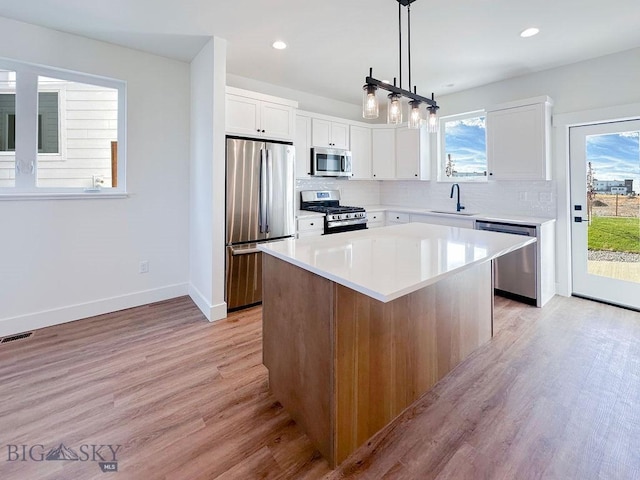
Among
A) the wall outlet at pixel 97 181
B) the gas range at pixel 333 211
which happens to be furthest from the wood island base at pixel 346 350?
the wall outlet at pixel 97 181

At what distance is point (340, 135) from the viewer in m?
4.90

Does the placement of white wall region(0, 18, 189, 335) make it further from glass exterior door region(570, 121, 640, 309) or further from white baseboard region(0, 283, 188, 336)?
glass exterior door region(570, 121, 640, 309)

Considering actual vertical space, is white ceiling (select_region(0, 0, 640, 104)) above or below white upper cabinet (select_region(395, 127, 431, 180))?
above

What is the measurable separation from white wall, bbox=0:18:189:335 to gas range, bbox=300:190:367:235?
1750 mm

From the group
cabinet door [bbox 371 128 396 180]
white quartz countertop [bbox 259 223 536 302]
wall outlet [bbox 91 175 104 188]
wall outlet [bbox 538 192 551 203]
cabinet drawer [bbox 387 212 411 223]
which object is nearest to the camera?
white quartz countertop [bbox 259 223 536 302]

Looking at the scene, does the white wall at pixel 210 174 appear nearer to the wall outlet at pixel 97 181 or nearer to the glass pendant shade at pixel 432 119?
the wall outlet at pixel 97 181

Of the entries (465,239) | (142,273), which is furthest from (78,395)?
(465,239)

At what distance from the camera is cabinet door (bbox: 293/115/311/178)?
4391 millimetres

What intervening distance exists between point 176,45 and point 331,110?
8.36 ft

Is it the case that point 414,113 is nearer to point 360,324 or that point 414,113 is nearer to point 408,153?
point 360,324

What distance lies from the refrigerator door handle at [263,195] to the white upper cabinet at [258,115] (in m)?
0.29

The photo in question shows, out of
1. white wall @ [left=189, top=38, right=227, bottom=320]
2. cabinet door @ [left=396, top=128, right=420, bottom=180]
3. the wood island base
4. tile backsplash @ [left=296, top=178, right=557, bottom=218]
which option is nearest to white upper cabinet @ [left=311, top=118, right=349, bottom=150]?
tile backsplash @ [left=296, top=178, right=557, bottom=218]

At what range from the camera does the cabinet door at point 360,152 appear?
5105mm

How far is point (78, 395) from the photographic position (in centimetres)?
205
